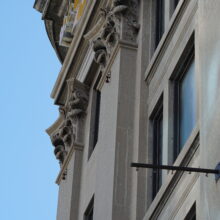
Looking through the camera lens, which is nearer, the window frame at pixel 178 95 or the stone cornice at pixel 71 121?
the window frame at pixel 178 95

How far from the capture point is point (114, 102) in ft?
95.6

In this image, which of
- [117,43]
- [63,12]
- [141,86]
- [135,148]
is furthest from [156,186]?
[63,12]

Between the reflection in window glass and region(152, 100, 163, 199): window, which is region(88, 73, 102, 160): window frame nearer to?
region(152, 100, 163, 199): window

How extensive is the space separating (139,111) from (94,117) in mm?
5510

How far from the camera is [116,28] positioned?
3094cm

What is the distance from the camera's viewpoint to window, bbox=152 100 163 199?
26141 mm

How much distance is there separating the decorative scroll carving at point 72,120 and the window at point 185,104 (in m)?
8.39

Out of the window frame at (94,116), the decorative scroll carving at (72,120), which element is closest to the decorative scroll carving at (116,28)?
the window frame at (94,116)

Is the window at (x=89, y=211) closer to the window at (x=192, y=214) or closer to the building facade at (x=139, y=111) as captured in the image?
the building facade at (x=139, y=111)

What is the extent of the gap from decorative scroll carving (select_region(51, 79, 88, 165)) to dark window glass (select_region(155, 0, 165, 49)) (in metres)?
5.32

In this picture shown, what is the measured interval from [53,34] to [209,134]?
77.1ft

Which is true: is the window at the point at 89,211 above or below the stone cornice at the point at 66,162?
below

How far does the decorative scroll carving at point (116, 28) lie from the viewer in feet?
100

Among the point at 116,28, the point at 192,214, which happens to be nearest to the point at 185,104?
the point at 192,214
